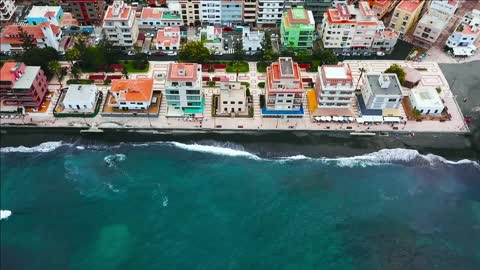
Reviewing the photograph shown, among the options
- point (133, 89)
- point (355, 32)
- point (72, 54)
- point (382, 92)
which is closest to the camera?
point (382, 92)

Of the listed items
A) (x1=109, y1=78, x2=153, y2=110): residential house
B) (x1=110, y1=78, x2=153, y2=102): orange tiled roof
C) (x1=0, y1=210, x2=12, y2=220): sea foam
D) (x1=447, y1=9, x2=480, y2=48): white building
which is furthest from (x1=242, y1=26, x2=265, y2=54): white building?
(x1=0, y1=210, x2=12, y2=220): sea foam

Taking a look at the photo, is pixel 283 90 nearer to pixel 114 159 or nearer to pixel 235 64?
pixel 235 64

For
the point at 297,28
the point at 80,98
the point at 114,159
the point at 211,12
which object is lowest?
the point at 114,159

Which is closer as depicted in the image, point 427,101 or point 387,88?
point 387,88

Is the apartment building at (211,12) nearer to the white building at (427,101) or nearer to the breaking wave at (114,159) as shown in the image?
the breaking wave at (114,159)

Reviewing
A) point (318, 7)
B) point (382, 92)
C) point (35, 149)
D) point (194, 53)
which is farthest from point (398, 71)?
point (35, 149)

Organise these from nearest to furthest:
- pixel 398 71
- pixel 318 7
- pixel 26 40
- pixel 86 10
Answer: pixel 398 71, pixel 26 40, pixel 86 10, pixel 318 7

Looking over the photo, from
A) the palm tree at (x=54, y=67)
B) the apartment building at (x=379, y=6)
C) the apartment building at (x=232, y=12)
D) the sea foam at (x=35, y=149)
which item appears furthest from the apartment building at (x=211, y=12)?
the sea foam at (x=35, y=149)
